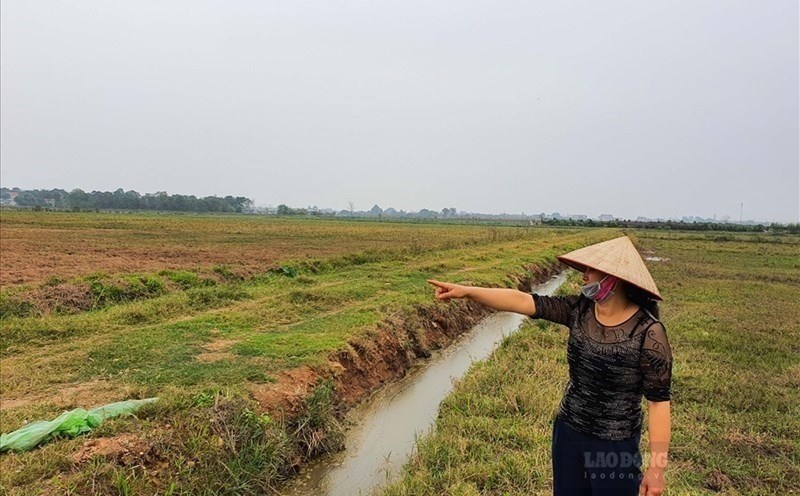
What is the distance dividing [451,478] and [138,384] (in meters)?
3.98

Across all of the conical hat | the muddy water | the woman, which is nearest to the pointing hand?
the woman

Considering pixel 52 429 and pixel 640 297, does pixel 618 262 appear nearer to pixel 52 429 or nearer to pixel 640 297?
pixel 640 297

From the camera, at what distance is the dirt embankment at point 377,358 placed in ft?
19.2

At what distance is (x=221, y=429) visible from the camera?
15.4ft

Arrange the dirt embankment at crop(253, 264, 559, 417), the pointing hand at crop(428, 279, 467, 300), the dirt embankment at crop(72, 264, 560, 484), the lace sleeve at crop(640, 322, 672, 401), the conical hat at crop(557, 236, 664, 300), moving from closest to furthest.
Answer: the lace sleeve at crop(640, 322, 672, 401) < the conical hat at crop(557, 236, 664, 300) < the pointing hand at crop(428, 279, 467, 300) < the dirt embankment at crop(72, 264, 560, 484) < the dirt embankment at crop(253, 264, 559, 417)

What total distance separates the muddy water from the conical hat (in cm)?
379

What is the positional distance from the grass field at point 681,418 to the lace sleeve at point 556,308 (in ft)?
7.51

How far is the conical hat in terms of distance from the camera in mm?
2307

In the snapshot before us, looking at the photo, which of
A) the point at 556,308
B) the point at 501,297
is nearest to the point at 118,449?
the point at 501,297

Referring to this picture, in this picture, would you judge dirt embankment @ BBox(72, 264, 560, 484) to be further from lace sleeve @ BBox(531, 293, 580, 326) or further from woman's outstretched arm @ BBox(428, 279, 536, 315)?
lace sleeve @ BBox(531, 293, 580, 326)

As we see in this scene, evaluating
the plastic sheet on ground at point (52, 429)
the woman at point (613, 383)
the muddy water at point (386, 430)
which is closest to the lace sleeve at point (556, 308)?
the woman at point (613, 383)

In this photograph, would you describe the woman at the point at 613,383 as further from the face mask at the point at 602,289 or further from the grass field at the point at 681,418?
the grass field at the point at 681,418

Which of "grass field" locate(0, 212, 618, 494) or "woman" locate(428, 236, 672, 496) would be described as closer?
"woman" locate(428, 236, 672, 496)

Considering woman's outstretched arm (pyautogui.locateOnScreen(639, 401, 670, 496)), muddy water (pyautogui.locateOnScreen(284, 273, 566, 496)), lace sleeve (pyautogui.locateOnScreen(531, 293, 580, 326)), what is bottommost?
muddy water (pyautogui.locateOnScreen(284, 273, 566, 496))
